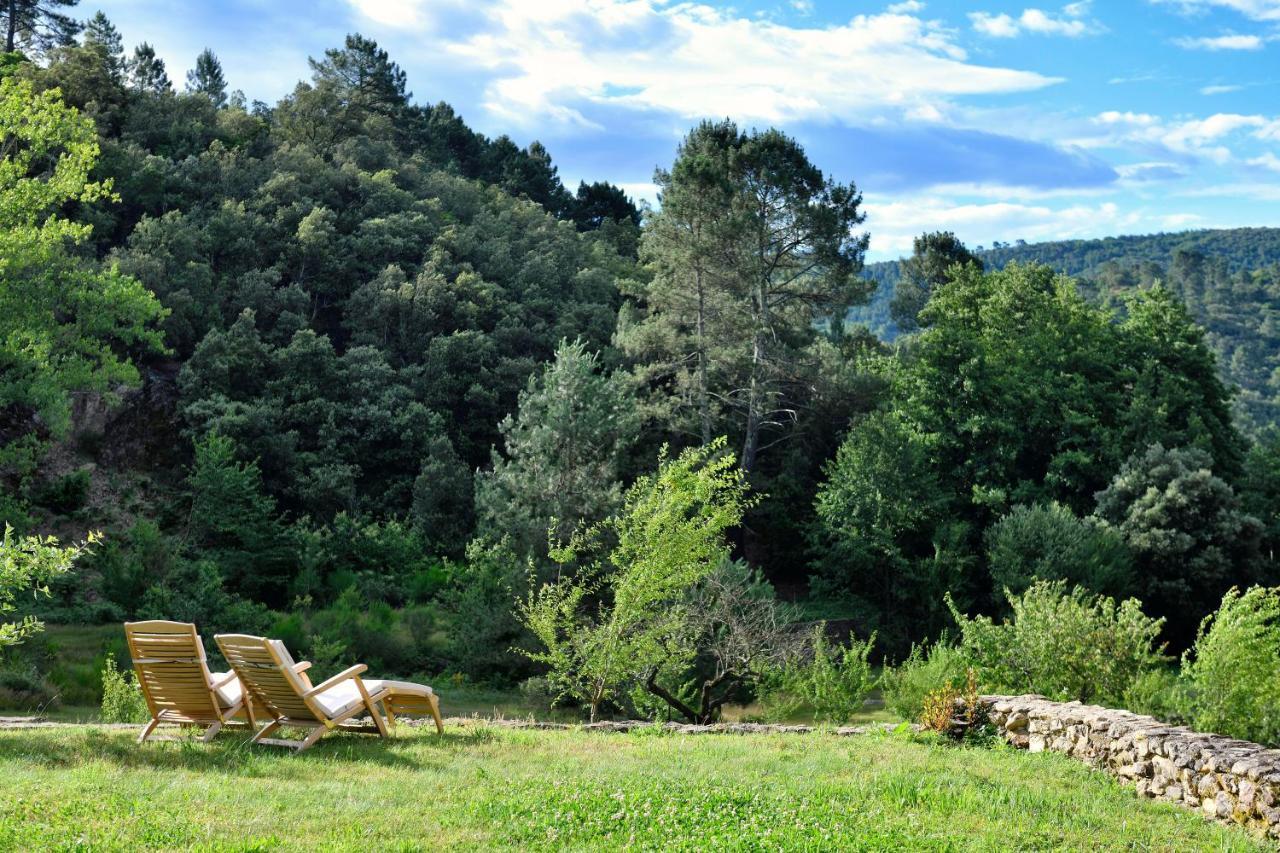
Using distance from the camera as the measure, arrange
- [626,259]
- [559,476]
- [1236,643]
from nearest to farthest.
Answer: [1236,643] < [559,476] < [626,259]

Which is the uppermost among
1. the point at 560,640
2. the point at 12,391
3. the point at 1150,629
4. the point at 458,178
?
the point at 458,178

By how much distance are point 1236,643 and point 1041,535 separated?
550 inches

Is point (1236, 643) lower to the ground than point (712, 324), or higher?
lower

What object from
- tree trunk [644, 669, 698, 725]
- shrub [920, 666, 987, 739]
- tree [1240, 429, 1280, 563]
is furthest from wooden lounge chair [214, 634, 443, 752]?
tree [1240, 429, 1280, 563]

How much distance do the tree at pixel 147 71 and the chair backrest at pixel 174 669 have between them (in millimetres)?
42660

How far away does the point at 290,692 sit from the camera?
8031 millimetres

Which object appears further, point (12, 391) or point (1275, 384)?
point (1275, 384)

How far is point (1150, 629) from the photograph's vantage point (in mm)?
11875

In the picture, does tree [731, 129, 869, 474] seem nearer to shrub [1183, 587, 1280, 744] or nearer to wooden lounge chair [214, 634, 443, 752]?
shrub [1183, 587, 1280, 744]

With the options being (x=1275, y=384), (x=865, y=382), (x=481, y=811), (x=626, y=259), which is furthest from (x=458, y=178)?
(x=1275, y=384)

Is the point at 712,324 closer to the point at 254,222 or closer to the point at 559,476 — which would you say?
the point at 559,476

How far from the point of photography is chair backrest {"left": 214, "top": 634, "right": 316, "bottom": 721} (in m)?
7.78

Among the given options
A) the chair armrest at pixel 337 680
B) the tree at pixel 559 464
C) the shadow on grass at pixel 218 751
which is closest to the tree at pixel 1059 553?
the tree at pixel 559 464

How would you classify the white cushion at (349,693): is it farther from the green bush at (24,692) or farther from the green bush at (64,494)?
the green bush at (64,494)
